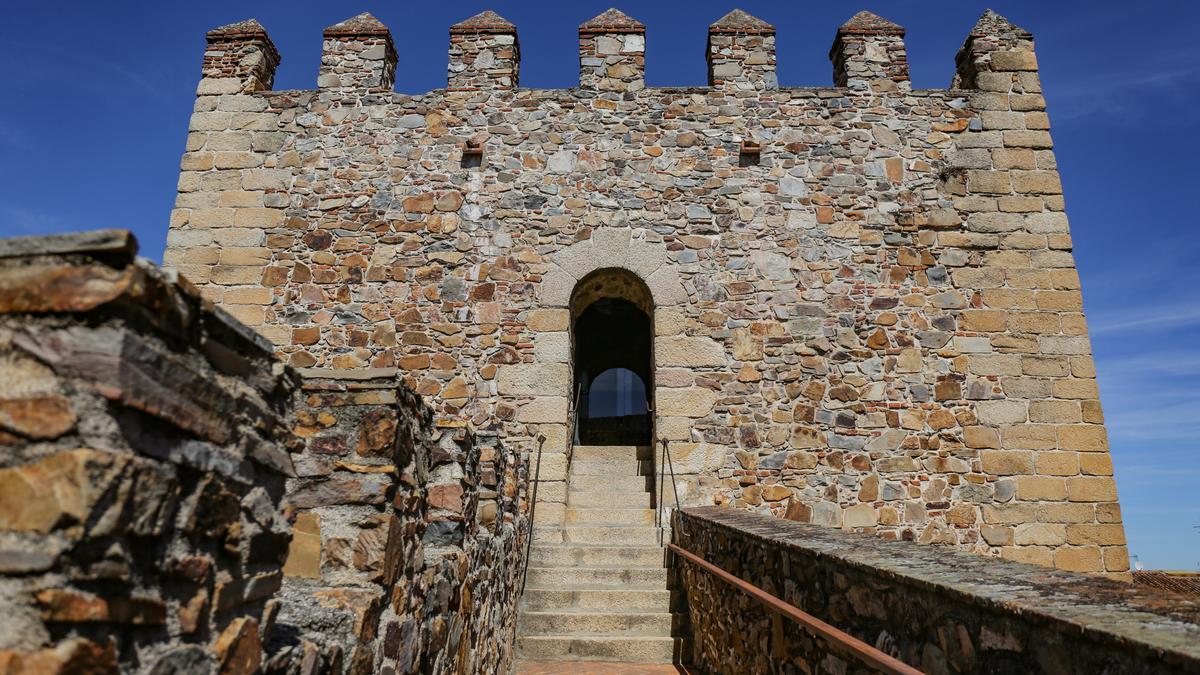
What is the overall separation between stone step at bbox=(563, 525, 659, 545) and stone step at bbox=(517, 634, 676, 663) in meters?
1.35

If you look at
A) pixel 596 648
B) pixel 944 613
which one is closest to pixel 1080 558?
pixel 596 648

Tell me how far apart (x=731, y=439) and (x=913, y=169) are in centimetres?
354

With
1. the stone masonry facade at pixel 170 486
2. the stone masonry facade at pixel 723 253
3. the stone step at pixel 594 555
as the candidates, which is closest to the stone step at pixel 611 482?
the stone masonry facade at pixel 723 253

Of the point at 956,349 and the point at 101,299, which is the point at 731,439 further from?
the point at 101,299

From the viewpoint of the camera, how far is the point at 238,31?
8062 mm

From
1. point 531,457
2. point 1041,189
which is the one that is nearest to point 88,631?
point 531,457

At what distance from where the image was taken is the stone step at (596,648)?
496 centimetres

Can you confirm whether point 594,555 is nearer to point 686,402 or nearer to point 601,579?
point 601,579

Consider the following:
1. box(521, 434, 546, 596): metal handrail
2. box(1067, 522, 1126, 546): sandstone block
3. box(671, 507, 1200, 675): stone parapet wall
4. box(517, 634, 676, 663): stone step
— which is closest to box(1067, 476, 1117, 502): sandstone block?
box(1067, 522, 1126, 546): sandstone block

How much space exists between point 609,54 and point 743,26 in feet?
5.02

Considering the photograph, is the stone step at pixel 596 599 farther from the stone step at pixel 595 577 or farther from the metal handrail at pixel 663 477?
the metal handrail at pixel 663 477

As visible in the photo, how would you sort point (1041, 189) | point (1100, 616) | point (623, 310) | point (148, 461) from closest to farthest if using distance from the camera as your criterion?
point (148, 461)
point (1100, 616)
point (1041, 189)
point (623, 310)

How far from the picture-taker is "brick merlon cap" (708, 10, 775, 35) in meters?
7.93

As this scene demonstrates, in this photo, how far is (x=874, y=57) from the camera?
312 inches
